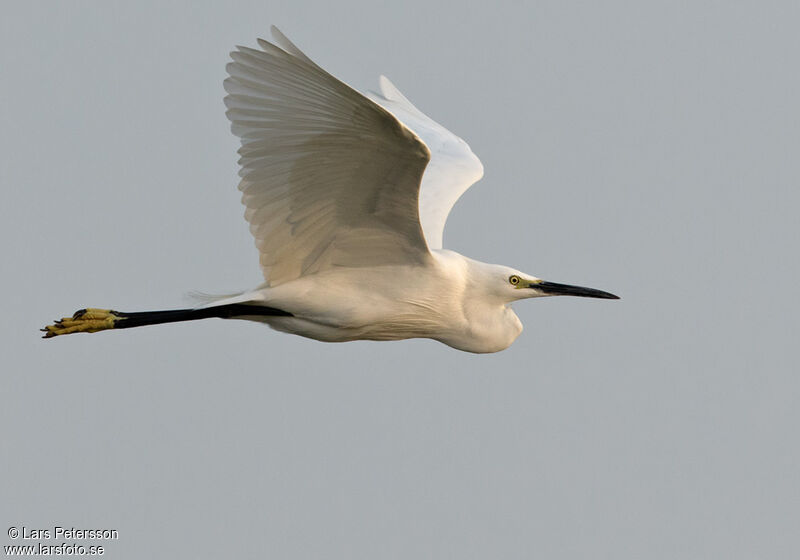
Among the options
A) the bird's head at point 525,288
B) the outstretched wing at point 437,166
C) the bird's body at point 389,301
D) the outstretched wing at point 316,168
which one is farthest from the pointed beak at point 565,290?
the outstretched wing at point 316,168

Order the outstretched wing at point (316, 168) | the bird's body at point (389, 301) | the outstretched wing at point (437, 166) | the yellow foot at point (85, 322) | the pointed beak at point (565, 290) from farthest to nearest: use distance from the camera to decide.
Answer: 1. the outstretched wing at point (437, 166)
2. the pointed beak at point (565, 290)
3. the yellow foot at point (85, 322)
4. the bird's body at point (389, 301)
5. the outstretched wing at point (316, 168)

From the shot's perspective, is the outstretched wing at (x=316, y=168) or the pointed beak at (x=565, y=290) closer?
the outstretched wing at (x=316, y=168)

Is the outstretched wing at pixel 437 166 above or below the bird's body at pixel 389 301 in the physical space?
above

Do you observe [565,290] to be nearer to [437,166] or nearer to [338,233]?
[437,166]

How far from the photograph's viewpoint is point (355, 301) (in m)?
8.98

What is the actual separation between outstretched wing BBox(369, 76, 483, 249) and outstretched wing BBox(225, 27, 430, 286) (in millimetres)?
1404

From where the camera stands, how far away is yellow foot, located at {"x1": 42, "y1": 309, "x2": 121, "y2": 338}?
9.33m

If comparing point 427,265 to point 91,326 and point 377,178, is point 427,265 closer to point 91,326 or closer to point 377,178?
point 377,178

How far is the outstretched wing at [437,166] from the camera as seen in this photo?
10414 mm

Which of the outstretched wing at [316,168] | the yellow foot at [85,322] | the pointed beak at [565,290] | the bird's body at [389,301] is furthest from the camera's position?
the pointed beak at [565,290]

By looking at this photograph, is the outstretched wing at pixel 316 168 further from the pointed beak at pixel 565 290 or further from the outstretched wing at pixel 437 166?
the outstretched wing at pixel 437 166

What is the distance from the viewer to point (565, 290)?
31.9ft

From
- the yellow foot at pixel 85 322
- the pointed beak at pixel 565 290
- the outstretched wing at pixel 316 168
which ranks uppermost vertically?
the outstretched wing at pixel 316 168

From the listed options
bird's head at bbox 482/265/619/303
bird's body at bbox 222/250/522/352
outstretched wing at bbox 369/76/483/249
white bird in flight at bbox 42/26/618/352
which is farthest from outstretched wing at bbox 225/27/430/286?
outstretched wing at bbox 369/76/483/249
